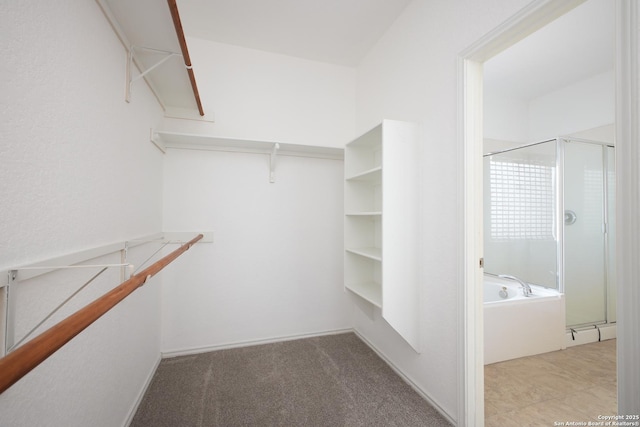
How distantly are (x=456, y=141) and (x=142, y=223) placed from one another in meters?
1.98

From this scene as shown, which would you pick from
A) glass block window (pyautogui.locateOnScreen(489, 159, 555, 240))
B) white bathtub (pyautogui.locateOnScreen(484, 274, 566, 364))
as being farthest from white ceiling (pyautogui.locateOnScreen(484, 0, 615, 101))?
white bathtub (pyautogui.locateOnScreen(484, 274, 566, 364))

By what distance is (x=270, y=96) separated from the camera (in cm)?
238

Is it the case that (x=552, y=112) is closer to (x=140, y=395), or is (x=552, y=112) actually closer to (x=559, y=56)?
(x=559, y=56)

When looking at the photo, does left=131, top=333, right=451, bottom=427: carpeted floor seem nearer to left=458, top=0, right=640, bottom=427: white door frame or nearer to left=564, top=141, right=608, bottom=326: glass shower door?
left=458, top=0, right=640, bottom=427: white door frame

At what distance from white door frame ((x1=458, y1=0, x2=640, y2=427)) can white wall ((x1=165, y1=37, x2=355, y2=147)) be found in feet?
4.48

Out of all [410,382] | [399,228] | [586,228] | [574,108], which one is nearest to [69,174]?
[399,228]

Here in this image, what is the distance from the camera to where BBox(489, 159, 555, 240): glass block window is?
8.45 ft

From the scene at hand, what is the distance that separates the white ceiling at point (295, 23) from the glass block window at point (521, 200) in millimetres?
1977

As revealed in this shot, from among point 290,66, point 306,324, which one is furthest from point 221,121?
point 306,324

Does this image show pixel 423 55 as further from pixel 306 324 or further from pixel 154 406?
pixel 154 406

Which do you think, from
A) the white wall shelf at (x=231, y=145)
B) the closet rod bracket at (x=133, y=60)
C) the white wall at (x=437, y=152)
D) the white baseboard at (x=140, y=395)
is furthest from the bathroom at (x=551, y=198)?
the closet rod bracket at (x=133, y=60)

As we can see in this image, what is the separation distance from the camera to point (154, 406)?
1.55 metres

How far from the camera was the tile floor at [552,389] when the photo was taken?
1.52m

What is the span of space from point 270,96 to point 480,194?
1940mm
